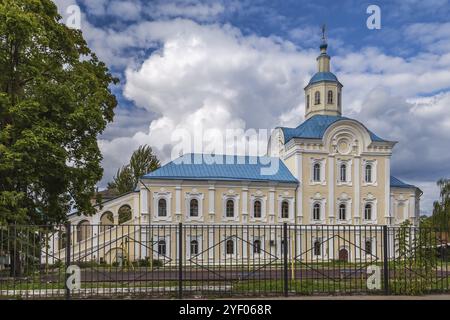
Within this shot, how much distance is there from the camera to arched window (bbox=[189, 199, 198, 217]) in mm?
34094

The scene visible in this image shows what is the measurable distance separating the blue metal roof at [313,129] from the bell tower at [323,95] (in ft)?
5.21

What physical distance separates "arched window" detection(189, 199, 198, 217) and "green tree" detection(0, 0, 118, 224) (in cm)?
1346

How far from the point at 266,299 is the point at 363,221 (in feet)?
88.2

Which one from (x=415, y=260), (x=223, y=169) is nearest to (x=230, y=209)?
(x=223, y=169)

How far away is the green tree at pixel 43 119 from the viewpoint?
57.7 ft

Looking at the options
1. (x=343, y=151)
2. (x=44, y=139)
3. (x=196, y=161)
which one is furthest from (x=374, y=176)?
(x=44, y=139)

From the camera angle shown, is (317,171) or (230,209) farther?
(317,171)

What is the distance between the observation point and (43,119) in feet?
60.4

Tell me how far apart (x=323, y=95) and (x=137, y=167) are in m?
21.2

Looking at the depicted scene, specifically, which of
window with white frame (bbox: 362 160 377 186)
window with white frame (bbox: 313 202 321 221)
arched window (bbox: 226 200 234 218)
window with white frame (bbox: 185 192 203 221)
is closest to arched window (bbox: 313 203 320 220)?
window with white frame (bbox: 313 202 321 221)

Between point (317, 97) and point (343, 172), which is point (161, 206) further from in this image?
point (317, 97)

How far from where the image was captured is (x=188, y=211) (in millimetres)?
33906

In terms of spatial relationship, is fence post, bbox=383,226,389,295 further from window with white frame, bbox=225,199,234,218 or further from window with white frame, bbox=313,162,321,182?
window with white frame, bbox=313,162,321,182

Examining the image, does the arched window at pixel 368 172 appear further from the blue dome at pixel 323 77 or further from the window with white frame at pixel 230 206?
the window with white frame at pixel 230 206
